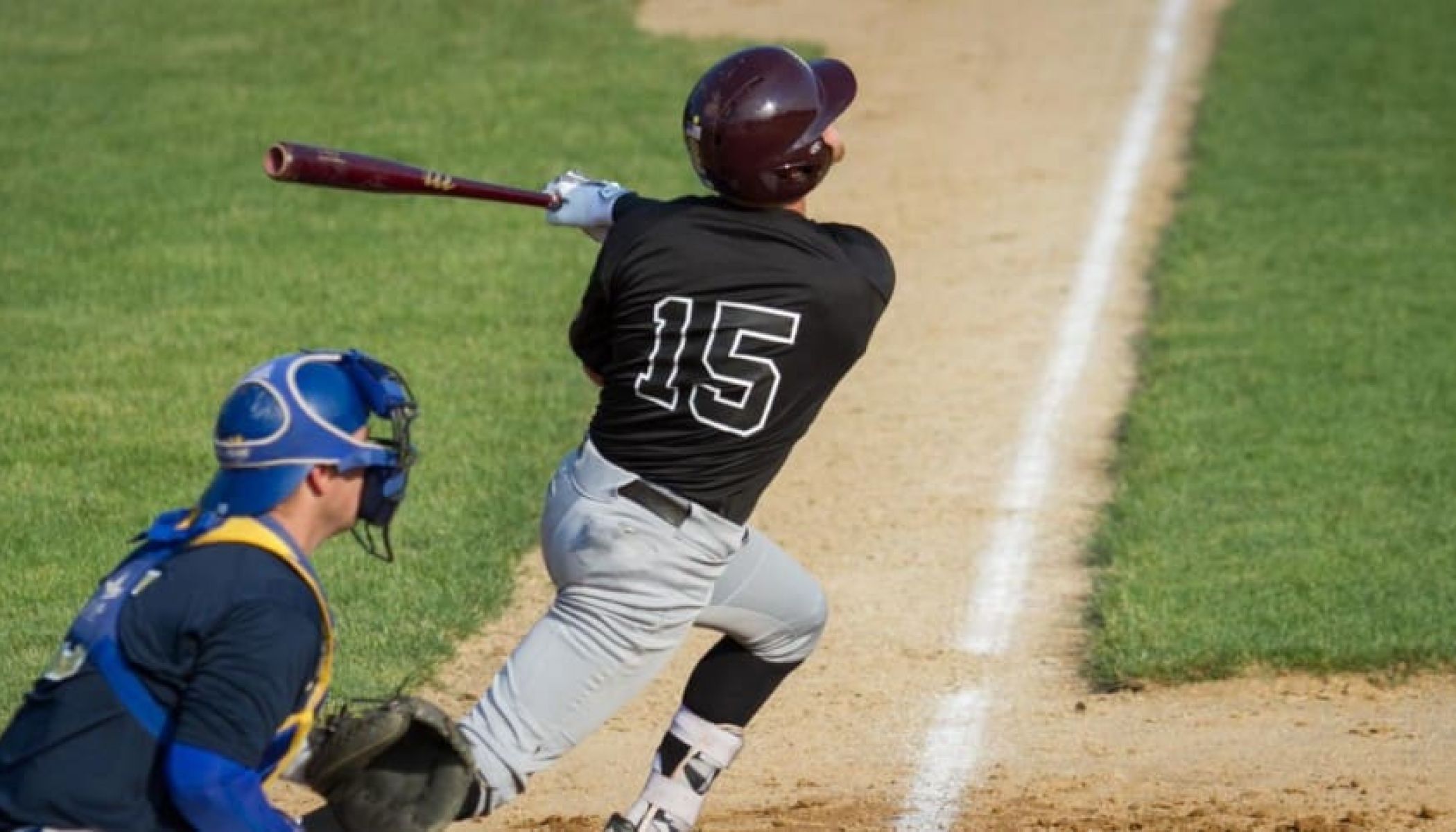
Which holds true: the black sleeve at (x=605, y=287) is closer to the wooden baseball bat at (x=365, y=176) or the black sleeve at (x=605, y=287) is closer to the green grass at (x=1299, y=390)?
the wooden baseball bat at (x=365, y=176)

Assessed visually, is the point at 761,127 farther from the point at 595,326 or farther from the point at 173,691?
the point at 173,691

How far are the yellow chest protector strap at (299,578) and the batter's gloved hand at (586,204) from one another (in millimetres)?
1548

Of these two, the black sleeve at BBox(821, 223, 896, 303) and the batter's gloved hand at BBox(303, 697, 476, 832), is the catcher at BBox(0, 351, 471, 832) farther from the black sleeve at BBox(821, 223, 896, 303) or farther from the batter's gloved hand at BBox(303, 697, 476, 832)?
the black sleeve at BBox(821, 223, 896, 303)

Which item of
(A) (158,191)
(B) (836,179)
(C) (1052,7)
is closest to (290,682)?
(A) (158,191)

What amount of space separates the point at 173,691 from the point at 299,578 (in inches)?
10.8

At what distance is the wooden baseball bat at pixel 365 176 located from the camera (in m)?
4.88

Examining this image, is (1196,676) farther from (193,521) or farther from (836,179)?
(836,179)

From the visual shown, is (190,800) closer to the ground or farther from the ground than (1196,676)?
farther from the ground

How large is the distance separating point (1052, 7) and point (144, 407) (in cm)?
1037

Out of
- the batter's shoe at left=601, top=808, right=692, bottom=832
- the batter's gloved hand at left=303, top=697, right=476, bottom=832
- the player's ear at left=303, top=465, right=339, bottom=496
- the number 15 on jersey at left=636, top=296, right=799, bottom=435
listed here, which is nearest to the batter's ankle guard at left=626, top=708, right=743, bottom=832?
the batter's shoe at left=601, top=808, right=692, bottom=832

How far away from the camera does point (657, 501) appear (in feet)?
16.7

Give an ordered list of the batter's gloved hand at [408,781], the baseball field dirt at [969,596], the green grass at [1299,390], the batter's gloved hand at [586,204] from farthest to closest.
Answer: the green grass at [1299,390]
the baseball field dirt at [969,596]
the batter's gloved hand at [586,204]
the batter's gloved hand at [408,781]

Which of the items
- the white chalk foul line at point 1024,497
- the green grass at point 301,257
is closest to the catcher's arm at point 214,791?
the white chalk foul line at point 1024,497

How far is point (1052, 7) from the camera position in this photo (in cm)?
1841
